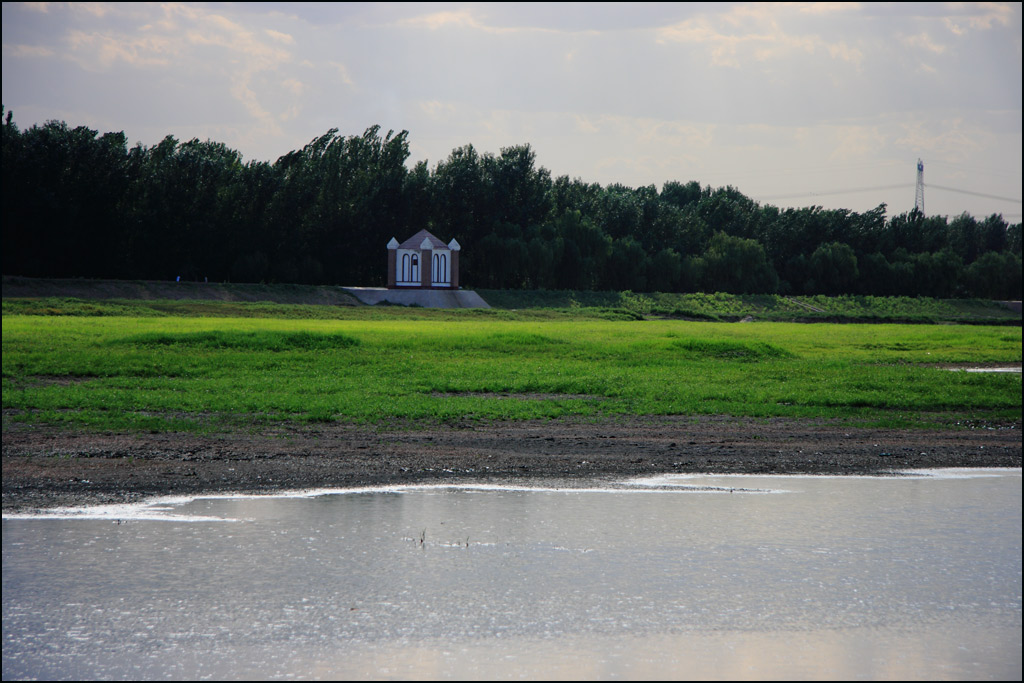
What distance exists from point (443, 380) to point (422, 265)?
55.3 meters

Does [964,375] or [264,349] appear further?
[264,349]

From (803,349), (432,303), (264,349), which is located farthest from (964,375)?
(432,303)

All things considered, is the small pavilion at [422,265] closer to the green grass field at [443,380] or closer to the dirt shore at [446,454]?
the green grass field at [443,380]

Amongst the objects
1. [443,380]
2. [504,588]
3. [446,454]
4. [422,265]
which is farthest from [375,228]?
[504,588]

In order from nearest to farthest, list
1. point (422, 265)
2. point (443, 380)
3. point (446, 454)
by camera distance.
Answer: point (446, 454)
point (443, 380)
point (422, 265)

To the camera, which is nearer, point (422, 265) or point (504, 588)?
point (504, 588)

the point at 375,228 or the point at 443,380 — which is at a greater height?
the point at 375,228

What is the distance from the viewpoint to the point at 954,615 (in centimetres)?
631

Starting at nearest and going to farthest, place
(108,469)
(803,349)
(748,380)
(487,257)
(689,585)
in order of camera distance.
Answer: (689,585), (108,469), (748,380), (803,349), (487,257)

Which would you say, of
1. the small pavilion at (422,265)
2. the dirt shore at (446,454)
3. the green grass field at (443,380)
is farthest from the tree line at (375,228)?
the dirt shore at (446,454)

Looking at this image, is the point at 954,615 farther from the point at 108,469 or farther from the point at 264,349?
the point at 264,349

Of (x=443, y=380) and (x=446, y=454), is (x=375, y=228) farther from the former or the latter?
(x=446, y=454)

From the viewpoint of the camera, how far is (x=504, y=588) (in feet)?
22.1

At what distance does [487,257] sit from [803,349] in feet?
174
